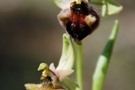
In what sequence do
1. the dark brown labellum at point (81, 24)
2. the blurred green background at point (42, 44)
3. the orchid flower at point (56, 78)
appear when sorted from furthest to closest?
the blurred green background at point (42, 44)
the orchid flower at point (56, 78)
the dark brown labellum at point (81, 24)

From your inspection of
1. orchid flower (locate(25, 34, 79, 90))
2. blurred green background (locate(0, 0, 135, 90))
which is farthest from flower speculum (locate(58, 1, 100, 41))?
blurred green background (locate(0, 0, 135, 90))

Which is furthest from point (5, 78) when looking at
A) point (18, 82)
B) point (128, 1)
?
point (128, 1)

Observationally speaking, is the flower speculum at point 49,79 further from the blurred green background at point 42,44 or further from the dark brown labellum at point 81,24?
the blurred green background at point 42,44

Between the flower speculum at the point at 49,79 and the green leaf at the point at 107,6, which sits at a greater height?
the green leaf at the point at 107,6

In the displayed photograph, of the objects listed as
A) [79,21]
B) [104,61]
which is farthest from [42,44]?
[79,21]

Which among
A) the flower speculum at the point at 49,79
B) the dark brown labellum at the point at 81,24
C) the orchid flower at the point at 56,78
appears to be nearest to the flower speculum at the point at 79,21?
the dark brown labellum at the point at 81,24

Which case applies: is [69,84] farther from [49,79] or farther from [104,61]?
[104,61]
